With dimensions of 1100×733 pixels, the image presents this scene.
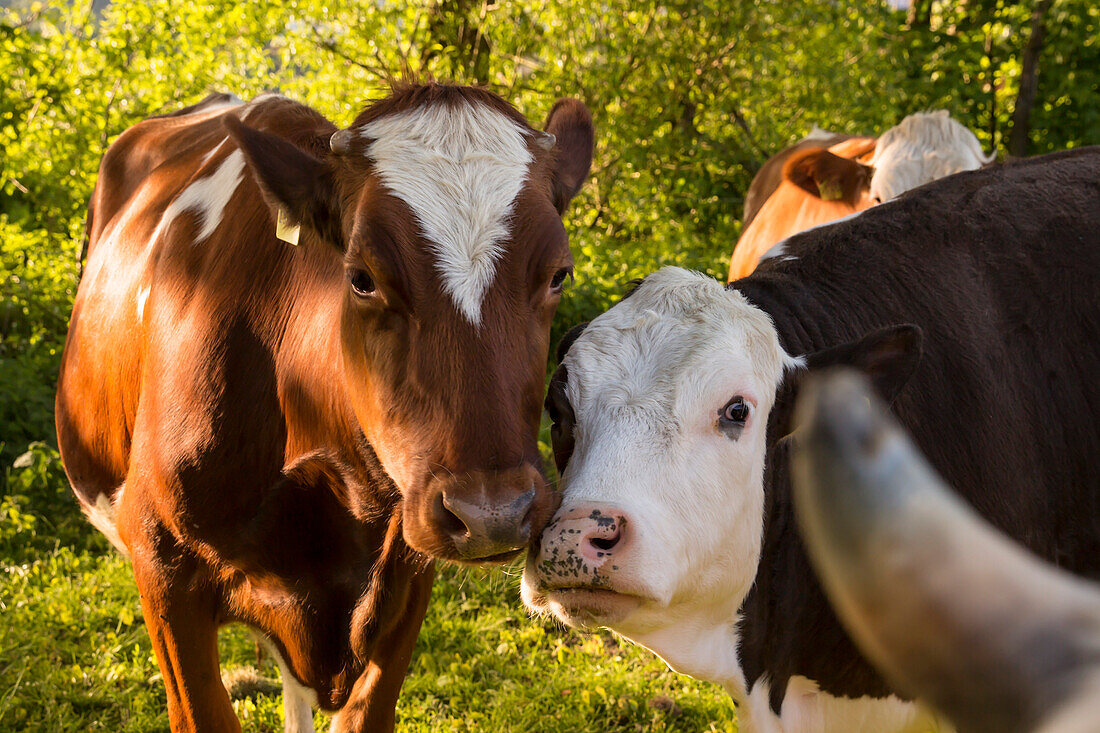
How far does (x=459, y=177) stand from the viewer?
7.04 feet

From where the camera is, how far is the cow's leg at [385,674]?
2914 millimetres

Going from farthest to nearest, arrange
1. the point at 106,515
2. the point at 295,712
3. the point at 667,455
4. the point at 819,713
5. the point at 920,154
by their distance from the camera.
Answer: the point at 920,154 → the point at 106,515 → the point at 295,712 → the point at 819,713 → the point at 667,455

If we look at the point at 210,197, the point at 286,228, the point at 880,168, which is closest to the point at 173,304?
the point at 210,197

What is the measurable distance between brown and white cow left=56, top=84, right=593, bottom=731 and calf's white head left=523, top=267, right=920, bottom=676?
118 millimetres

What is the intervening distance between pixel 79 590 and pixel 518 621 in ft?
6.81

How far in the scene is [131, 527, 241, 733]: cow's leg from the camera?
8.93 feet

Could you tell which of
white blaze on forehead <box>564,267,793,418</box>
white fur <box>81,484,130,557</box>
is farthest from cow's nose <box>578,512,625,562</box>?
white fur <box>81,484,130,557</box>

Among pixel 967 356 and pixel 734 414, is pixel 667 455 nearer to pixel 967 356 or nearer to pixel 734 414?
pixel 734 414

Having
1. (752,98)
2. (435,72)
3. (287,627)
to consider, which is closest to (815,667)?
(287,627)

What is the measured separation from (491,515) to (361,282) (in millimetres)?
618

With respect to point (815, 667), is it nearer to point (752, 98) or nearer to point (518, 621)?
point (518, 621)

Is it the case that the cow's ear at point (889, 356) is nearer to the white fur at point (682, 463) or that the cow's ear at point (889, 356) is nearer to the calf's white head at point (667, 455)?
the calf's white head at point (667, 455)

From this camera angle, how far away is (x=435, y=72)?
8.03m

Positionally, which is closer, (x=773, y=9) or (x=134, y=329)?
(x=134, y=329)
